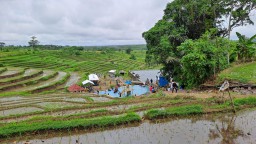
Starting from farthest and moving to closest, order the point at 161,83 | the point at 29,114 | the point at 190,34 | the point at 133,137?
1. the point at 161,83
2. the point at 190,34
3. the point at 29,114
4. the point at 133,137

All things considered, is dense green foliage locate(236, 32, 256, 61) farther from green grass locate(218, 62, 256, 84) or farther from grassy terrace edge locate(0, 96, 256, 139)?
grassy terrace edge locate(0, 96, 256, 139)

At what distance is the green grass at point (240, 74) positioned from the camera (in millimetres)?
13850

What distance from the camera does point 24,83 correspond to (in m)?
26.3

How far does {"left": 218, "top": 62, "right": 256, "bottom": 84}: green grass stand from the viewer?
13.9 meters

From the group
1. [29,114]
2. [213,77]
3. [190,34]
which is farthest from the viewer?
[190,34]

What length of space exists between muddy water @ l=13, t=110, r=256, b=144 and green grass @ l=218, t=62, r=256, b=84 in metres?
4.97

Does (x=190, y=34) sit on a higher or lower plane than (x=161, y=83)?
higher

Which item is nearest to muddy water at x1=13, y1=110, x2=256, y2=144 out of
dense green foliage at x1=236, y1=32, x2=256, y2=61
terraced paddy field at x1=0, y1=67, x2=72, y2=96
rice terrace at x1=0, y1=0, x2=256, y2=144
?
rice terrace at x1=0, y1=0, x2=256, y2=144

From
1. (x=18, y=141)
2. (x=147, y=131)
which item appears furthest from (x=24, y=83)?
(x=147, y=131)

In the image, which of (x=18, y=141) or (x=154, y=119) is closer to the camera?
(x=18, y=141)

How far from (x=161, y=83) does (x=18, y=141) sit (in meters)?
18.8

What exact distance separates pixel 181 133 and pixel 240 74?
350 inches

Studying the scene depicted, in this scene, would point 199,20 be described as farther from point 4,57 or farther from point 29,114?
point 4,57

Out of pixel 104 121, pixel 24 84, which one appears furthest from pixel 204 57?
pixel 24 84
